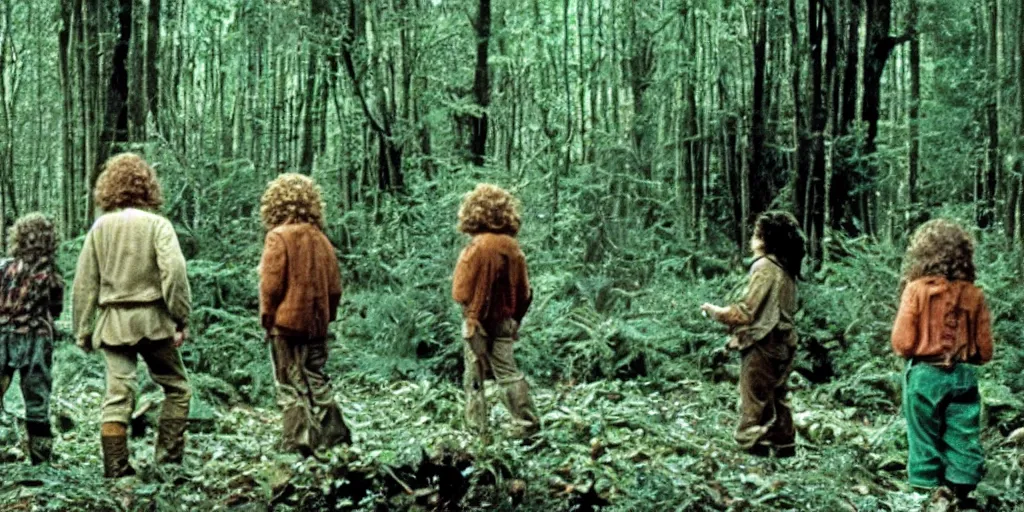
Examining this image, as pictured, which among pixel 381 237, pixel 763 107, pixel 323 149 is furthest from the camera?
pixel 323 149

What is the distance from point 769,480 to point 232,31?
14142 mm

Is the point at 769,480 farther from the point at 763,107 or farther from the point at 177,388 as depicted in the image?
the point at 763,107

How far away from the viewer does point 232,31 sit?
17750 millimetres

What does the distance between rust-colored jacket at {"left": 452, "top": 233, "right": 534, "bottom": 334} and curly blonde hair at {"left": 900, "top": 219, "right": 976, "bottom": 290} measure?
9.24 ft

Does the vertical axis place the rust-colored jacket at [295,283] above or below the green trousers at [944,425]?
above

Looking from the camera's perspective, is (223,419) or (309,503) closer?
(309,503)

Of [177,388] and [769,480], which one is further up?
[177,388]

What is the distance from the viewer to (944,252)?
596 cm

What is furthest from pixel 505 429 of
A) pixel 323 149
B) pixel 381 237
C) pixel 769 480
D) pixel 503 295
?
pixel 323 149

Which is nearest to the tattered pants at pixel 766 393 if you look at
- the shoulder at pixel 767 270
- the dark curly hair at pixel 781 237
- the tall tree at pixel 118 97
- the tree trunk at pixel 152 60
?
the shoulder at pixel 767 270

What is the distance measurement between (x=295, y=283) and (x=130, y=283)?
41.4 inches

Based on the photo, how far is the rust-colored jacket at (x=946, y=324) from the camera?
5.86 m

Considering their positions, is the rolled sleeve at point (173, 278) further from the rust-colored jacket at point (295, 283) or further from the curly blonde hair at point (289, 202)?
the curly blonde hair at point (289, 202)

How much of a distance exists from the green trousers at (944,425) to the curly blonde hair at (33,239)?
17.7 ft
